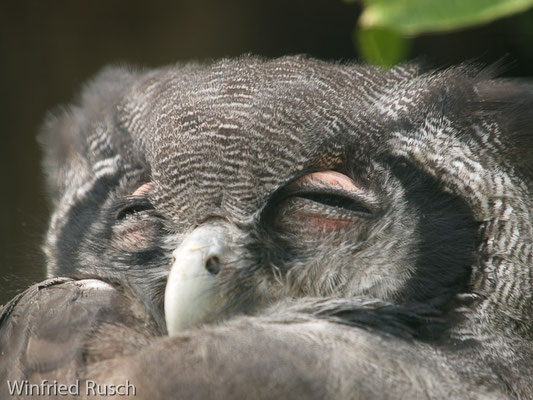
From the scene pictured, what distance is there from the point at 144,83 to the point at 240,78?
792 millimetres

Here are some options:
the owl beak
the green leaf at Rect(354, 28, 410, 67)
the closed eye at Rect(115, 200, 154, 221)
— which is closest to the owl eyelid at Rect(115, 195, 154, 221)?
the closed eye at Rect(115, 200, 154, 221)

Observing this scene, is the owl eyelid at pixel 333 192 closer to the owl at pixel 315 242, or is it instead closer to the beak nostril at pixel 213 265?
the owl at pixel 315 242

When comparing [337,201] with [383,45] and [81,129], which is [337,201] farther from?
[81,129]

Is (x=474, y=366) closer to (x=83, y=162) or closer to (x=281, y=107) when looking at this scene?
(x=281, y=107)

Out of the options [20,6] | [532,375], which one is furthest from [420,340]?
[20,6]

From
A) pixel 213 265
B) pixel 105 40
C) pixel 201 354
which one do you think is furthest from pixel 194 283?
pixel 105 40

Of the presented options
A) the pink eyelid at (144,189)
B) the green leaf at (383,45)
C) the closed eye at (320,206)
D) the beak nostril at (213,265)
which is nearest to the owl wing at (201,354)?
the beak nostril at (213,265)

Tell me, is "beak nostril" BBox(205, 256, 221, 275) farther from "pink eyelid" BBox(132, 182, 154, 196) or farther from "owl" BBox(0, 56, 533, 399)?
"pink eyelid" BBox(132, 182, 154, 196)

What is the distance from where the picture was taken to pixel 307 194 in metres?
2.84

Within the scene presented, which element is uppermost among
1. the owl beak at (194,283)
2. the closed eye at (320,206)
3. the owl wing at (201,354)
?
the closed eye at (320,206)

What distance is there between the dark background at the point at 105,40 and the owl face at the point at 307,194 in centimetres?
502

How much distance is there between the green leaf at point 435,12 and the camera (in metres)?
2.55

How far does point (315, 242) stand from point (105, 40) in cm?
601

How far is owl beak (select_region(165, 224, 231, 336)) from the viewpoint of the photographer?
2.50 metres
